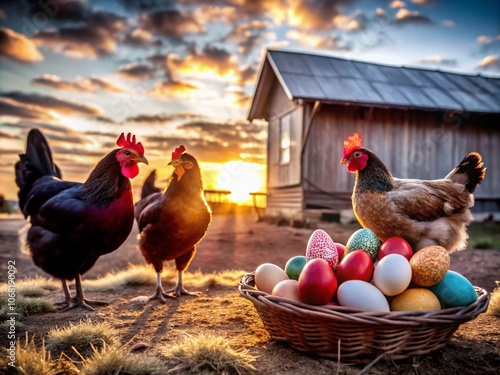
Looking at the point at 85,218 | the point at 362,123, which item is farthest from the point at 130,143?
the point at 362,123

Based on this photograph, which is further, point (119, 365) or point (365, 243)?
point (365, 243)

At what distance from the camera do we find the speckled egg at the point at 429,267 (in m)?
2.53

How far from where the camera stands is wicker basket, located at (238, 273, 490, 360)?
2.12m

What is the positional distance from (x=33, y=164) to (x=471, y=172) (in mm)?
4876

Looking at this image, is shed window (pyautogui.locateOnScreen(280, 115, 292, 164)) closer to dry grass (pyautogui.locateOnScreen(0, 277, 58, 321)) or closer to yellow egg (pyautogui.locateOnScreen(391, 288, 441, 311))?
dry grass (pyautogui.locateOnScreen(0, 277, 58, 321))

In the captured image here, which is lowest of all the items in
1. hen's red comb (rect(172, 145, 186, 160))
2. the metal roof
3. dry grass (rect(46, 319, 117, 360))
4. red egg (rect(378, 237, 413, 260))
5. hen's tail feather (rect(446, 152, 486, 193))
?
dry grass (rect(46, 319, 117, 360))

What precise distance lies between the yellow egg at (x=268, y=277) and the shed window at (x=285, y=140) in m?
10.3

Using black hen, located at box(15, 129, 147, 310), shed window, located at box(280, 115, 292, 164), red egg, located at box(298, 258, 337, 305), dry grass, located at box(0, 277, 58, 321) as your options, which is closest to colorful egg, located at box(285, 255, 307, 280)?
red egg, located at box(298, 258, 337, 305)

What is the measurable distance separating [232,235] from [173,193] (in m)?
7.25

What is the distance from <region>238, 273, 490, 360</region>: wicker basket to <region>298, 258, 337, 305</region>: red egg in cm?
14

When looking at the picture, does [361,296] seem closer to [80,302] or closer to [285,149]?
[80,302]

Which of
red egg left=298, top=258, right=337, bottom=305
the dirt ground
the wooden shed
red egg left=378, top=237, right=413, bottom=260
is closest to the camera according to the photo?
the dirt ground

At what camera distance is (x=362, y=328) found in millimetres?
2170

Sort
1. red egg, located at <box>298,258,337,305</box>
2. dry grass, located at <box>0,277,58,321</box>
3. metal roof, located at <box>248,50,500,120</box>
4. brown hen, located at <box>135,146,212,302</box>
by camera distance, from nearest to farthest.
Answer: red egg, located at <box>298,258,337,305</box>, dry grass, located at <box>0,277,58,321</box>, brown hen, located at <box>135,146,212,302</box>, metal roof, located at <box>248,50,500,120</box>
